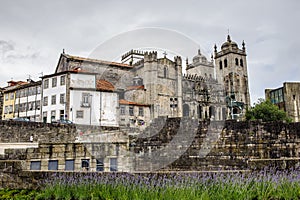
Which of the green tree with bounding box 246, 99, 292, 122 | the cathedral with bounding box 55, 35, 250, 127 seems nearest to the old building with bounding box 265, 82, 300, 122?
the green tree with bounding box 246, 99, 292, 122

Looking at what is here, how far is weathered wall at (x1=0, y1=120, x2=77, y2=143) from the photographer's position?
81.5 ft

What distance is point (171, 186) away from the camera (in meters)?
6.95

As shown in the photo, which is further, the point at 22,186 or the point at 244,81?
the point at 244,81

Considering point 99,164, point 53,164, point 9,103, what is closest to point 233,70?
point 9,103

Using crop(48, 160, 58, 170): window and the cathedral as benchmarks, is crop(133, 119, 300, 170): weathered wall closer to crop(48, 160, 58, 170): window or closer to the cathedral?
crop(48, 160, 58, 170): window

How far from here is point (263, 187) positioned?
6723 millimetres

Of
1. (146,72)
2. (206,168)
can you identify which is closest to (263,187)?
(206,168)

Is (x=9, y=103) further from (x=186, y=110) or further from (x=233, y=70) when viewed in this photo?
(x=233, y=70)

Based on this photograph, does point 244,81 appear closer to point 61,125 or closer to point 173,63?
point 173,63

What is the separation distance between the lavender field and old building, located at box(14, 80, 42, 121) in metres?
40.0

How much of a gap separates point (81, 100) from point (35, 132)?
14.3 metres

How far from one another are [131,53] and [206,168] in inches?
2178

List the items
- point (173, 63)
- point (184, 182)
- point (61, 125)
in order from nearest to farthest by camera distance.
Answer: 1. point (184, 182)
2. point (61, 125)
3. point (173, 63)

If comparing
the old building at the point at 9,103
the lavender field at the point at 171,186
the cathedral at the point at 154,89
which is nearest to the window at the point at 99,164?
the lavender field at the point at 171,186
